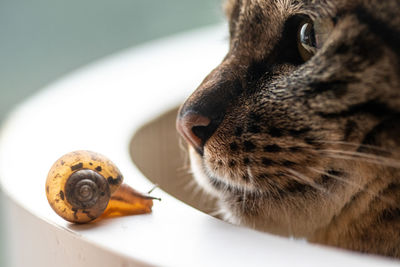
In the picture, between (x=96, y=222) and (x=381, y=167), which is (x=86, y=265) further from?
(x=381, y=167)

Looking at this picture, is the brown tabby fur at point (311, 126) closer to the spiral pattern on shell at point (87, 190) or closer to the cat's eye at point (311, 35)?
→ the cat's eye at point (311, 35)

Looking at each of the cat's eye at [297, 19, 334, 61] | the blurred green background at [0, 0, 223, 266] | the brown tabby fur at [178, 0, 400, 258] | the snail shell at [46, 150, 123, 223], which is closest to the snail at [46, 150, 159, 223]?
the snail shell at [46, 150, 123, 223]

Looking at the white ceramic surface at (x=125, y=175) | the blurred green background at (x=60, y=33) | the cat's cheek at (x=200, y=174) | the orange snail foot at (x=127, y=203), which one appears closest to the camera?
the white ceramic surface at (x=125, y=175)

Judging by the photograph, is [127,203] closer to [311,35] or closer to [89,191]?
[89,191]

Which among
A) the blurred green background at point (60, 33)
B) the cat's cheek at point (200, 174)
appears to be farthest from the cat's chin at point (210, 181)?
the blurred green background at point (60, 33)

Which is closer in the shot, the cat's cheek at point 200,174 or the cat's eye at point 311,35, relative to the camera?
the cat's eye at point 311,35

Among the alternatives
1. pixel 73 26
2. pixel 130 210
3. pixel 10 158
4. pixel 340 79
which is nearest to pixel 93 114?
pixel 10 158

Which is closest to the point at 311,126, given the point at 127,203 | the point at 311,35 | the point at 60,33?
the point at 311,35

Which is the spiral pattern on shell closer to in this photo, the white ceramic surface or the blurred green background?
the white ceramic surface
